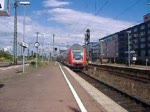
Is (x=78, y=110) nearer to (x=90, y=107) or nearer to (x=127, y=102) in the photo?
(x=90, y=107)

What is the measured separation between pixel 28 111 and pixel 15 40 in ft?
154

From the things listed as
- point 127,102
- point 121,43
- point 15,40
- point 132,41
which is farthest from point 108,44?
point 127,102

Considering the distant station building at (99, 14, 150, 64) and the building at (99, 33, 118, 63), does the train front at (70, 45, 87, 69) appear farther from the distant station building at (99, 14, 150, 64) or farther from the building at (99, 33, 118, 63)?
the building at (99, 33, 118, 63)

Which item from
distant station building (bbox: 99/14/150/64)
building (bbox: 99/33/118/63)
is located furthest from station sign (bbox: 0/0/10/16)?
building (bbox: 99/33/118/63)

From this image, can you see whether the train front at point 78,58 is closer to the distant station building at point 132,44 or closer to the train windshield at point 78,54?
the train windshield at point 78,54

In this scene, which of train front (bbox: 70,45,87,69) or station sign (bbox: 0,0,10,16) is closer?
station sign (bbox: 0,0,10,16)

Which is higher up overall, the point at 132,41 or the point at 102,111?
the point at 132,41

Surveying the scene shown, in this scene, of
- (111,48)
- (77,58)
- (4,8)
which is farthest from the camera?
(111,48)

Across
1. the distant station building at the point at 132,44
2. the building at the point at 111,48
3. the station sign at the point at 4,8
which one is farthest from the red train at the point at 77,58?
the building at the point at 111,48

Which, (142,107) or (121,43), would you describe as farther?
(121,43)

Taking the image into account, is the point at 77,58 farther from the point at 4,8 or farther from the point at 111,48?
the point at 111,48

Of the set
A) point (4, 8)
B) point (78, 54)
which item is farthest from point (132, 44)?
point (4, 8)

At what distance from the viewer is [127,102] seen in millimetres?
15031

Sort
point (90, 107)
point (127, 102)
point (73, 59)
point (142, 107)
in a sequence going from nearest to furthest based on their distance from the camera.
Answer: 1. point (90, 107)
2. point (142, 107)
3. point (127, 102)
4. point (73, 59)
